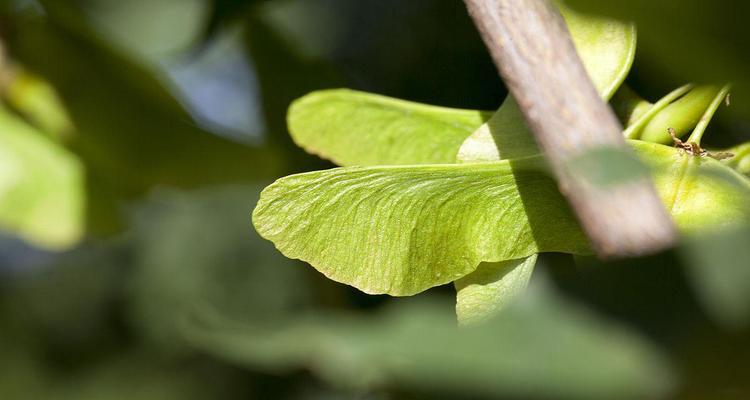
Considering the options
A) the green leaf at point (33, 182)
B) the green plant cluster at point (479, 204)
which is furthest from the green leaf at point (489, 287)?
the green leaf at point (33, 182)

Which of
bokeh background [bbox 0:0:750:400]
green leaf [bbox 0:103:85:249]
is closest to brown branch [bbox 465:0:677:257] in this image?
bokeh background [bbox 0:0:750:400]

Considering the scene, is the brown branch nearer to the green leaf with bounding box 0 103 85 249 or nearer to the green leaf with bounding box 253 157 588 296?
the green leaf with bounding box 253 157 588 296

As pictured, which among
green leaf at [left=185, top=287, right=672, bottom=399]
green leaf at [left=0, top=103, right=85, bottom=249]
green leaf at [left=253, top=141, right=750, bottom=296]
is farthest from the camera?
green leaf at [left=0, top=103, right=85, bottom=249]

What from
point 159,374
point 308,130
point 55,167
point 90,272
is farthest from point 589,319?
point 90,272

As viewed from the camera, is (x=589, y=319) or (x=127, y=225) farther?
(x=127, y=225)

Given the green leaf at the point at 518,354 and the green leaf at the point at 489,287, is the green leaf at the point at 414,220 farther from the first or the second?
the green leaf at the point at 518,354

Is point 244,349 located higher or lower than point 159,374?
higher

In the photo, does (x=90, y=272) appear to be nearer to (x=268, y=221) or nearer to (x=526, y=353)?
(x=268, y=221)
